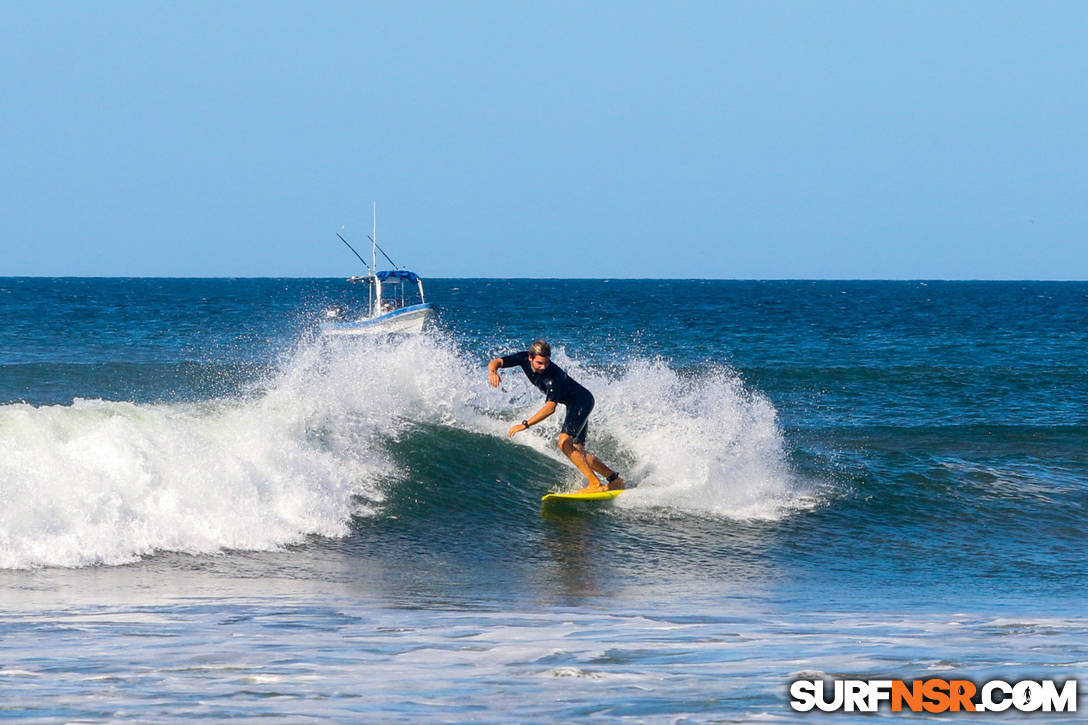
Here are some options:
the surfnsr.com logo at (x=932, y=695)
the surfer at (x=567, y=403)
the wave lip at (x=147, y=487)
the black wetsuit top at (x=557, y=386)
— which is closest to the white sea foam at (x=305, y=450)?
the wave lip at (x=147, y=487)

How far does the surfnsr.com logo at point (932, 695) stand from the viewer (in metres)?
4.67

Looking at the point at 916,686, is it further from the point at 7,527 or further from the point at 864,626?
the point at 7,527

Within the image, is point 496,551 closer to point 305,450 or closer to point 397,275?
point 305,450

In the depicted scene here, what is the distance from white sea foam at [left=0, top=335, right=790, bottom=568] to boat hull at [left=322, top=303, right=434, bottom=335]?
553 inches

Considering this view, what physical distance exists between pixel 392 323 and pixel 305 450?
19.1 meters

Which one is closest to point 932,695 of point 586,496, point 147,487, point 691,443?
point 586,496

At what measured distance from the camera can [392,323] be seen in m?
29.4

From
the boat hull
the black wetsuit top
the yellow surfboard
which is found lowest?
the yellow surfboard

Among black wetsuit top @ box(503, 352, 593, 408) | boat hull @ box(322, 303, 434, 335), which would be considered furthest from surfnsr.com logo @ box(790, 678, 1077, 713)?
boat hull @ box(322, 303, 434, 335)

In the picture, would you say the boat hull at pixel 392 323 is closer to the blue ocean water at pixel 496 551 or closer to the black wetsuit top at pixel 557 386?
the blue ocean water at pixel 496 551

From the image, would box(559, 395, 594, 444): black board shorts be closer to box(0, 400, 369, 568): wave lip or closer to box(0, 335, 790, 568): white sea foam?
box(0, 335, 790, 568): white sea foam

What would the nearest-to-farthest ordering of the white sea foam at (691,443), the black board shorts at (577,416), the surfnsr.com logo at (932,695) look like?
the surfnsr.com logo at (932,695), the black board shorts at (577,416), the white sea foam at (691,443)

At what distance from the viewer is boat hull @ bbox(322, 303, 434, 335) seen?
2881 centimetres

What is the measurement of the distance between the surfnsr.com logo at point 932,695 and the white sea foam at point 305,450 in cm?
524
